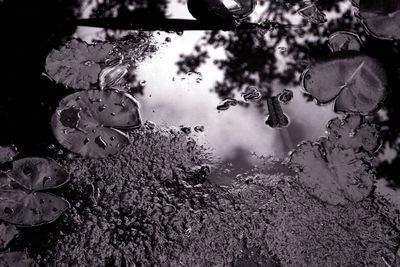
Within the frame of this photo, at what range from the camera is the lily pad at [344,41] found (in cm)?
188

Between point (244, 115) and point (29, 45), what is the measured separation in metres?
1.18

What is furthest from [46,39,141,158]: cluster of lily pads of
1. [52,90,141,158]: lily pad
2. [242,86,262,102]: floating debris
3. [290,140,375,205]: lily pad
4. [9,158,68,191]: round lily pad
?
[290,140,375,205]: lily pad

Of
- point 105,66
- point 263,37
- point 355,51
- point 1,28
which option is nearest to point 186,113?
point 105,66

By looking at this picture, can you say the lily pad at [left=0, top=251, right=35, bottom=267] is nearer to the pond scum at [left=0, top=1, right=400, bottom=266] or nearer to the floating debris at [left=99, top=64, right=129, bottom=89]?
the pond scum at [left=0, top=1, right=400, bottom=266]

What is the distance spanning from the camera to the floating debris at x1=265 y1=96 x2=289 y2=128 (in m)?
1.77

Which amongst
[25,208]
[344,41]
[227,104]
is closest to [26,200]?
[25,208]

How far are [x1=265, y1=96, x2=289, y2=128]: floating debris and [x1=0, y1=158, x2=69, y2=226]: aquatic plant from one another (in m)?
0.97

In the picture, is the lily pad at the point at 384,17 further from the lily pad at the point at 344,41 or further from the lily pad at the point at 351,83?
the lily pad at the point at 351,83

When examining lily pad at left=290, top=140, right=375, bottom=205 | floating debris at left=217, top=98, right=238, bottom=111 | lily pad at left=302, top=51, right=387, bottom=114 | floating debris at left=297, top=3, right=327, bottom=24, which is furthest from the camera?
floating debris at left=297, top=3, right=327, bottom=24

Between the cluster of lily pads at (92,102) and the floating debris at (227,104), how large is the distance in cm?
40

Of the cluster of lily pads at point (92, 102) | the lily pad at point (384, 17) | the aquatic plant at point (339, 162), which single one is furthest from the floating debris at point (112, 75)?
the lily pad at point (384, 17)

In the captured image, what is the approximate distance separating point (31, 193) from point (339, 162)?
127 centimetres

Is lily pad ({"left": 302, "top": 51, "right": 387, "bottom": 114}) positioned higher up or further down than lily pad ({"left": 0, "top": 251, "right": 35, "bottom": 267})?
higher up

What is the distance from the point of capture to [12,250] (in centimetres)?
147
